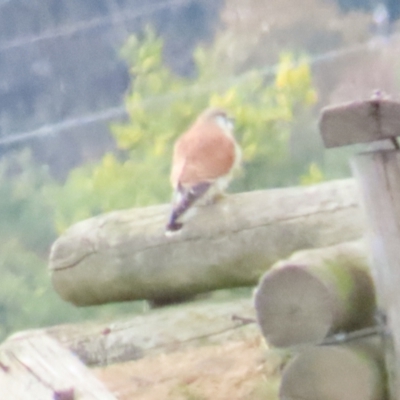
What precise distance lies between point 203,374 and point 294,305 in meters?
0.72

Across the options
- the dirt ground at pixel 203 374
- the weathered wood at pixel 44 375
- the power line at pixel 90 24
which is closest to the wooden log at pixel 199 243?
the dirt ground at pixel 203 374

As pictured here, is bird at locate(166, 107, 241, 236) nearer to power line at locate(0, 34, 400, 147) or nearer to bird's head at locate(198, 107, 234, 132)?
bird's head at locate(198, 107, 234, 132)

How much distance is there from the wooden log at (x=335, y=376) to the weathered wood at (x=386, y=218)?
0.24 ft

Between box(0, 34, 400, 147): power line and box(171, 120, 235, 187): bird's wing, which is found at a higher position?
box(0, 34, 400, 147): power line

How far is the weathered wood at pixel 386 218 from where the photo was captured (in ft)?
5.97

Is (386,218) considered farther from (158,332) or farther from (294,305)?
(158,332)

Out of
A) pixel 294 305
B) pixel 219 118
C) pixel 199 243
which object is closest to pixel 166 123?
pixel 219 118

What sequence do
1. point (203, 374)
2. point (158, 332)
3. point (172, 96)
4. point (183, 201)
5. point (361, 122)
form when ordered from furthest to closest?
point (172, 96) < point (183, 201) < point (158, 332) < point (203, 374) < point (361, 122)

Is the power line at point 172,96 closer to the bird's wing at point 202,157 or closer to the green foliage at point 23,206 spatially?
the green foliage at point 23,206

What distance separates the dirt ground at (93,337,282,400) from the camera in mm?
2352

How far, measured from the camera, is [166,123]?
12.6ft

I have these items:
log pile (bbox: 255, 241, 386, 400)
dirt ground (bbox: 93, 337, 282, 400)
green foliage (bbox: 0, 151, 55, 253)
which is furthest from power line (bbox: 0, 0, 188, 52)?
log pile (bbox: 255, 241, 386, 400)

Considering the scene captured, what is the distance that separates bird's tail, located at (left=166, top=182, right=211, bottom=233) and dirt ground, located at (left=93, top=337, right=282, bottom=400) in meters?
0.51

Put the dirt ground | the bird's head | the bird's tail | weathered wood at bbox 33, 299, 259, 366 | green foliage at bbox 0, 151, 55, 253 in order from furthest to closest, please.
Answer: green foliage at bbox 0, 151, 55, 253 → the bird's head → the bird's tail → weathered wood at bbox 33, 299, 259, 366 → the dirt ground
